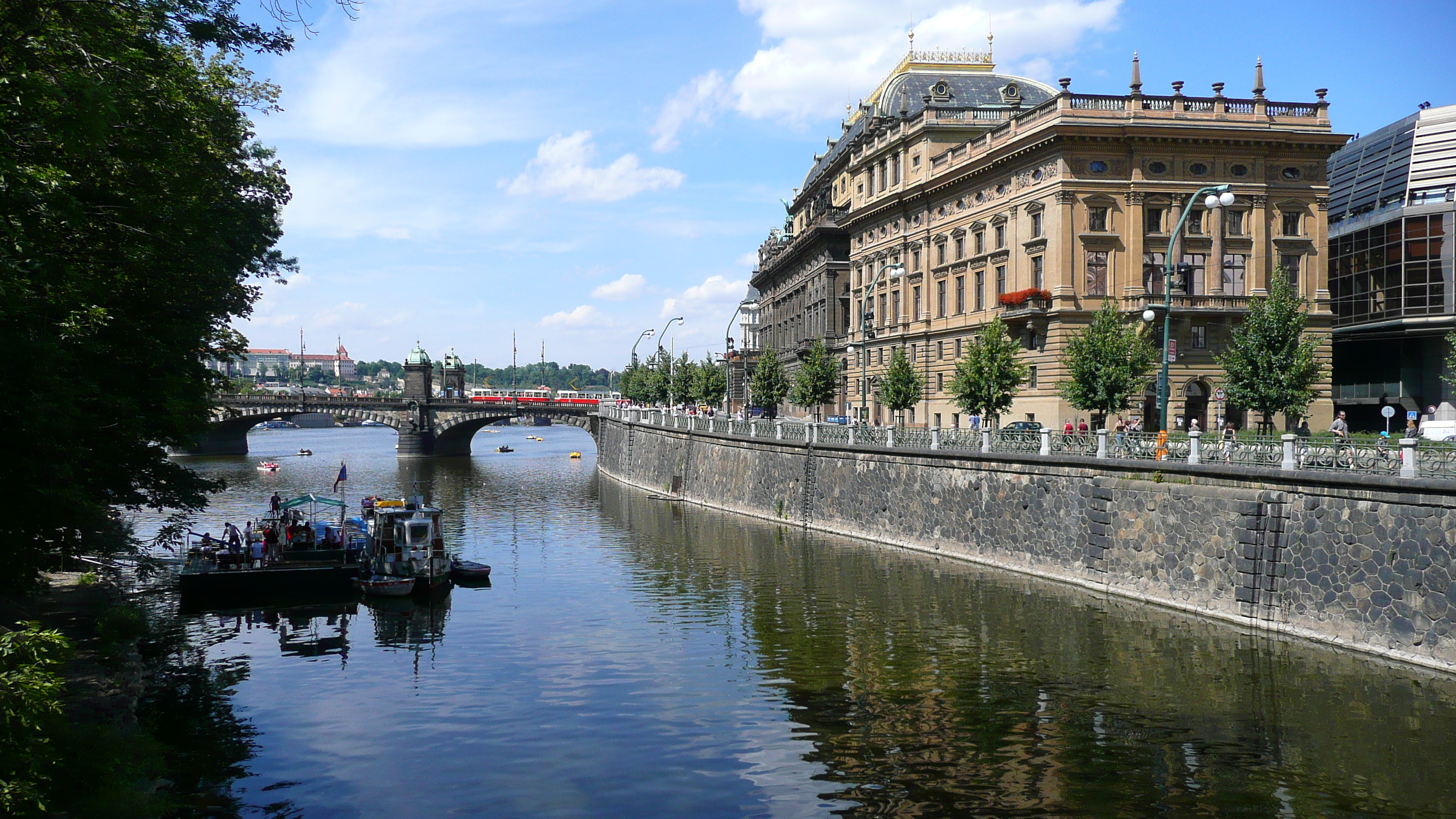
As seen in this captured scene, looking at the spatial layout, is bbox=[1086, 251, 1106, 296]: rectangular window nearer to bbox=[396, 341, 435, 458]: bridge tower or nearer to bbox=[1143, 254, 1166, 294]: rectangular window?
bbox=[1143, 254, 1166, 294]: rectangular window

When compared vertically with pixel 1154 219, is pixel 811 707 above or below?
below

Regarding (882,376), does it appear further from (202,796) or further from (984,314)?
(202,796)

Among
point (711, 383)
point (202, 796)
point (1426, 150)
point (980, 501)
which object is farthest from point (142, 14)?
point (711, 383)

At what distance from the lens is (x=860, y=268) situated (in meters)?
80.9

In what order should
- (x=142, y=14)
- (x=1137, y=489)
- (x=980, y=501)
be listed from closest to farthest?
(x=142, y=14), (x=1137, y=489), (x=980, y=501)

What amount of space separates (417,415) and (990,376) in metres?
82.5

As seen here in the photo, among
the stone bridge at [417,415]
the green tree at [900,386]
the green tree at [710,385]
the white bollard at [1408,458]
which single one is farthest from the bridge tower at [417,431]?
the white bollard at [1408,458]

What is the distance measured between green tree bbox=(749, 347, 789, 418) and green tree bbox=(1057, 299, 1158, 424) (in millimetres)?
42471

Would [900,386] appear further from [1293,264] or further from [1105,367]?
[1293,264]

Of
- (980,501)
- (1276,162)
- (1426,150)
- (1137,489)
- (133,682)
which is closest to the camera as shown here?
(133,682)

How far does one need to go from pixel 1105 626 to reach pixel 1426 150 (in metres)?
58.9

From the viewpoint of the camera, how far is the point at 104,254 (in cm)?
1728

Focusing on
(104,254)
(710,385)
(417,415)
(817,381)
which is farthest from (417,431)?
(104,254)

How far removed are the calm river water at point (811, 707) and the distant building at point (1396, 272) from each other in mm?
46261
